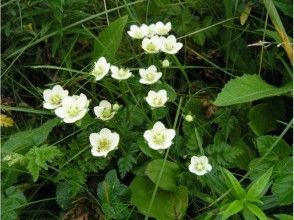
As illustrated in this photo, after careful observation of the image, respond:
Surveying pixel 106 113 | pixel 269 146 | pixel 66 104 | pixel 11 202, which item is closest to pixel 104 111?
pixel 106 113

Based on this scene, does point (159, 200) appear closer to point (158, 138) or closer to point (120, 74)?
point (158, 138)

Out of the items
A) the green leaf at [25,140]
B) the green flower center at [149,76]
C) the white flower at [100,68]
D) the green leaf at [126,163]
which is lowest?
the green leaf at [126,163]

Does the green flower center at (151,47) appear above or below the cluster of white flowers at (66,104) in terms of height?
above

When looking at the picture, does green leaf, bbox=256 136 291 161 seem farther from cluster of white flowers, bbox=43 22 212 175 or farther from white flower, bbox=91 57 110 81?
white flower, bbox=91 57 110 81

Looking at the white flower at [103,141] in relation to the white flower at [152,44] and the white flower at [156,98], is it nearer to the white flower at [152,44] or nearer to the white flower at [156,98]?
the white flower at [156,98]

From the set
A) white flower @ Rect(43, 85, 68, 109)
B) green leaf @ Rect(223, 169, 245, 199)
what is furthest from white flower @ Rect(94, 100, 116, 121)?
green leaf @ Rect(223, 169, 245, 199)

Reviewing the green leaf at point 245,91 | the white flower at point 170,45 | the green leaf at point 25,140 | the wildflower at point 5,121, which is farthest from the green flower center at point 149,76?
the wildflower at point 5,121
